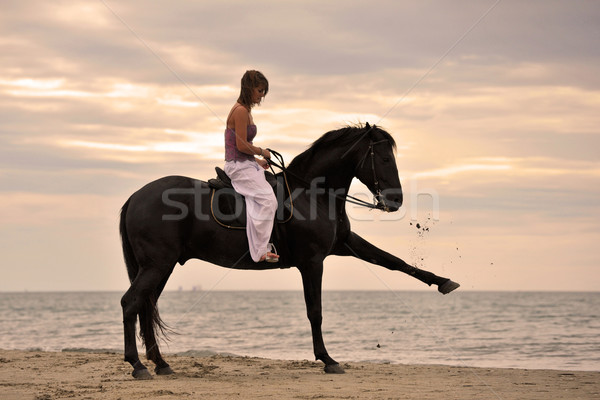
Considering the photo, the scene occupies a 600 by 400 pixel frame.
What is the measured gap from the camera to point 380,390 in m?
6.35

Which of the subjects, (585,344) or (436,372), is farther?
(585,344)

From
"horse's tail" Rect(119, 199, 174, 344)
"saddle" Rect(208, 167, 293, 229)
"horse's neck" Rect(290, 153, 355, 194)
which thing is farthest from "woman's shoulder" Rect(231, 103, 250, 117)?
"horse's tail" Rect(119, 199, 174, 344)

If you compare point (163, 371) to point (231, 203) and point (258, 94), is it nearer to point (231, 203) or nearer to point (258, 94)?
point (231, 203)

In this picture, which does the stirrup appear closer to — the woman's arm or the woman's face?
the woman's arm

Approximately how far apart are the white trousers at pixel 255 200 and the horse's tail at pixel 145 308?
135 centimetres

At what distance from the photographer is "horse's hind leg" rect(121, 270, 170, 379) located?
23.6ft

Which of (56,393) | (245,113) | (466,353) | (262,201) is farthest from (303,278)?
(466,353)

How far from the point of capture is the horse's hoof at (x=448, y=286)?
25.8 feet

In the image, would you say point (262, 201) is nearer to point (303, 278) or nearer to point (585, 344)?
point (303, 278)

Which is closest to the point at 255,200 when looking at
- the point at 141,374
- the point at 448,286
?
the point at 141,374

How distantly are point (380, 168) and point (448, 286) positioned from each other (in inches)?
68.3

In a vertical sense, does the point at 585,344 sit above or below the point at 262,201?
below

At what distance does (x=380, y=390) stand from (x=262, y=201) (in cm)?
249

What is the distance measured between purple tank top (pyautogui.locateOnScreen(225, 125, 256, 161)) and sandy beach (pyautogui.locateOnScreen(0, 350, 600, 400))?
2576 millimetres
